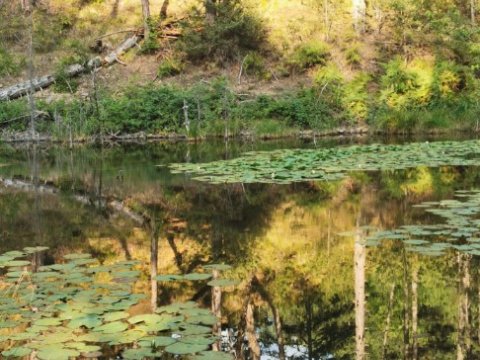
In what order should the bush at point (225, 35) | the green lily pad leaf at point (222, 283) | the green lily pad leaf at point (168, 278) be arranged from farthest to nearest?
the bush at point (225, 35) → the green lily pad leaf at point (168, 278) → the green lily pad leaf at point (222, 283)

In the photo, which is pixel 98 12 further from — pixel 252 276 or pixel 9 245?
pixel 252 276

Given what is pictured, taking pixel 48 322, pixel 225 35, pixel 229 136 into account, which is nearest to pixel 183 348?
pixel 48 322

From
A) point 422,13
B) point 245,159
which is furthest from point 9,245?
point 422,13

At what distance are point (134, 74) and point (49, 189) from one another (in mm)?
14304

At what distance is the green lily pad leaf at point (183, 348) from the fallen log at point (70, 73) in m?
19.8

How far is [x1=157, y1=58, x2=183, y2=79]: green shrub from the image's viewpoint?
25.0 meters

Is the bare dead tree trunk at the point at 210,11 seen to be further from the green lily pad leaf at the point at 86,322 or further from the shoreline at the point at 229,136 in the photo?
the green lily pad leaf at the point at 86,322

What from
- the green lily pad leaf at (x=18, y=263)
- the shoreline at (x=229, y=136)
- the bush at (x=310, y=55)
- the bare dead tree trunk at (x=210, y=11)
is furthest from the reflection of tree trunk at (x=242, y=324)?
the bare dead tree trunk at (x=210, y=11)

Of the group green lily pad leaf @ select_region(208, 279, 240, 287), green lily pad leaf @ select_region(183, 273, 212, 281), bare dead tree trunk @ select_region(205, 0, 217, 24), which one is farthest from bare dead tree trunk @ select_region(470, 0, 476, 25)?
green lily pad leaf @ select_region(208, 279, 240, 287)

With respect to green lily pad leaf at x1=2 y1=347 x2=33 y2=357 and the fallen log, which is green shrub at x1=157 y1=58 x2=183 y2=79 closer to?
the fallen log

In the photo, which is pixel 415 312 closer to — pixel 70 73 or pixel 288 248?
pixel 288 248

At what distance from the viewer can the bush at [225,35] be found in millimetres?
24891

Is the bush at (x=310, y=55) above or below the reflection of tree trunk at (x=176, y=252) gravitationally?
above

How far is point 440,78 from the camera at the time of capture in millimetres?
22688
